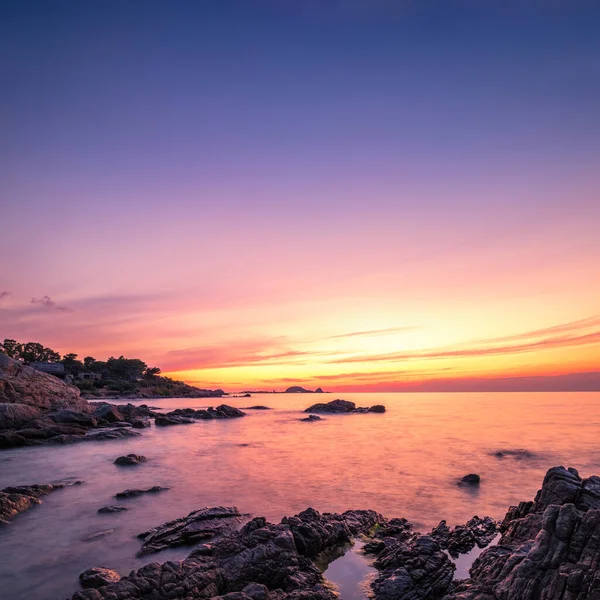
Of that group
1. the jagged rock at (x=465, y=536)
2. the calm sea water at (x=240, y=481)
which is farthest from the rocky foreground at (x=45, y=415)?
the jagged rock at (x=465, y=536)

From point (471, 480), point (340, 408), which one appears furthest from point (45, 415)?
point (340, 408)

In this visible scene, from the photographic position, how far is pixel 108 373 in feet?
474

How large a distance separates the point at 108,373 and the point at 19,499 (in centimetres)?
14446

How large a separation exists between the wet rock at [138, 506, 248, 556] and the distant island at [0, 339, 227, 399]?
104660 mm

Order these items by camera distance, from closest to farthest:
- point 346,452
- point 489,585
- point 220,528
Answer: point 489,585 < point 220,528 < point 346,452

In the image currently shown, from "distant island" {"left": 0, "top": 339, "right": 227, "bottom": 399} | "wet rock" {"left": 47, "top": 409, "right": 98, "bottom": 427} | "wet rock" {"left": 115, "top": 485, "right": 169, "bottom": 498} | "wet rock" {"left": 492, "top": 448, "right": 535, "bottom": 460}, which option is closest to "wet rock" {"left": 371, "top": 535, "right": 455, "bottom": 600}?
"wet rock" {"left": 115, "top": 485, "right": 169, "bottom": 498}

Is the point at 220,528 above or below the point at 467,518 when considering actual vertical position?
above

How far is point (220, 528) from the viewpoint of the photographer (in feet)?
43.5

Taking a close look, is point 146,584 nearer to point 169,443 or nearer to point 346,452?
point 346,452

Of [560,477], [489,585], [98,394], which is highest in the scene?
[560,477]

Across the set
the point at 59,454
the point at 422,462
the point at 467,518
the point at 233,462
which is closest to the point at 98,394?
the point at 59,454

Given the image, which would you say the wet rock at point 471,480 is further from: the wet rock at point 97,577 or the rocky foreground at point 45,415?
the rocky foreground at point 45,415

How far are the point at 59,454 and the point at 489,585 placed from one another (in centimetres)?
3085

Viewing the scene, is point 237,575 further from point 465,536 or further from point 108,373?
point 108,373
